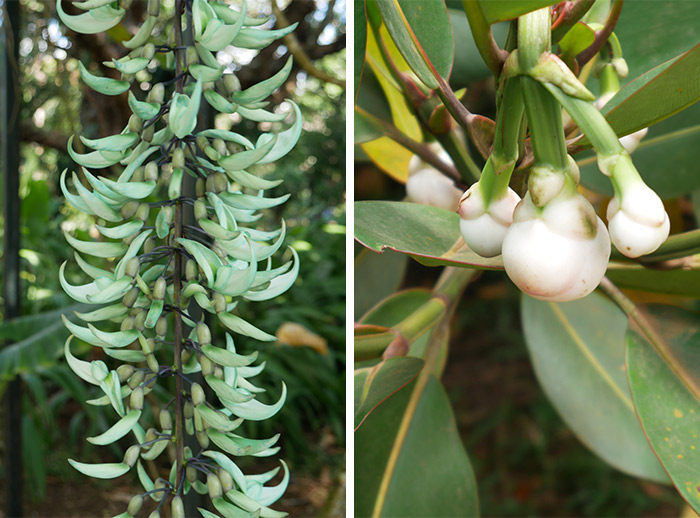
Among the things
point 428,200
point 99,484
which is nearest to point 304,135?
point 99,484

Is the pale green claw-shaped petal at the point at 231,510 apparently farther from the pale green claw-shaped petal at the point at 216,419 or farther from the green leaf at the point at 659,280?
the green leaf at the point at 659,280

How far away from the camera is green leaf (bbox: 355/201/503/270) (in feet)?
0.79

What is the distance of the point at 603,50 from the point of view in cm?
28

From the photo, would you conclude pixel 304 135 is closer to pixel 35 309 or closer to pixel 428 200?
pixel 35 309

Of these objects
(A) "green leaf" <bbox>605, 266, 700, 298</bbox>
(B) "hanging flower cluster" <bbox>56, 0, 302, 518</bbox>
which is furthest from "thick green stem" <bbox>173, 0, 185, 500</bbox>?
(A) "green leaf" <bbox>605, 266, 700, 298</bbox>

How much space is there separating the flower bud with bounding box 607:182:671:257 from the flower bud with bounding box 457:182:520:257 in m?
0.04

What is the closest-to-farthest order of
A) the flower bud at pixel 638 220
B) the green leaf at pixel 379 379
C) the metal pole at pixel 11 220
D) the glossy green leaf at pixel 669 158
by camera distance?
the flower bud at pixel 638 220
the green leaf at pixel 379 379
the glossy green leaf at pixel 669 158
the metal pole at pixel 11 220

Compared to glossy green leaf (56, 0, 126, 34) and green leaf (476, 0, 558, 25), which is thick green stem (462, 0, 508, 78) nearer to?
green leaf (476, 0, 558, 25)

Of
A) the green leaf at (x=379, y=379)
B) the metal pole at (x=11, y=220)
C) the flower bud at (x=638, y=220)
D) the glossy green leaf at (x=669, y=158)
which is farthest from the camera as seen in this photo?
the metal pole at (x=11, y=220)

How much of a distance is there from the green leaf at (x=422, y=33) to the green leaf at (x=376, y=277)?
0.23 m

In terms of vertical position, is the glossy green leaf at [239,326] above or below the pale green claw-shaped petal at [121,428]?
above

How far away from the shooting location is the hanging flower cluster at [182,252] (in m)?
0.23

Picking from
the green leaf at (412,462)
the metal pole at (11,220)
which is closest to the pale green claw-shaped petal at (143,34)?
the green leaf at (412,462)

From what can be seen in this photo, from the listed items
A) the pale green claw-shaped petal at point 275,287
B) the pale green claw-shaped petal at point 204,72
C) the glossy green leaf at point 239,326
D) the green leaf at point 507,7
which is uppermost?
the green leaf at point 507,7
